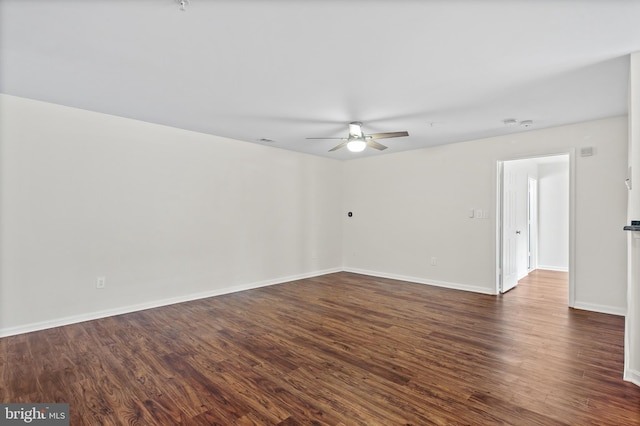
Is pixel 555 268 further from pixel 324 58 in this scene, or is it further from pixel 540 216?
pixel 324 58

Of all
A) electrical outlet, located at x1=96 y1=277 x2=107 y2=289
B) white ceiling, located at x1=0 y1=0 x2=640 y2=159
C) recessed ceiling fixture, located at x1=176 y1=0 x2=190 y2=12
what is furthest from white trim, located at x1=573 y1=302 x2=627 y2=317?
electrical outlet, located at x1=96 y1=277 x2=107 y2=289

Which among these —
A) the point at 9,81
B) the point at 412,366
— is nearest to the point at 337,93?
the point at 412,366

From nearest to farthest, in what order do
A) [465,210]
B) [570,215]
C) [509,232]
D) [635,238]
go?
[635,238] < [570,215] < [465,210] < [509,232]

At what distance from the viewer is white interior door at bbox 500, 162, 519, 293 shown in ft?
16.2

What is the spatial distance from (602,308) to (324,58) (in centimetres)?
460

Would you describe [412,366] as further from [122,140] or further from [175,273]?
[122,140]

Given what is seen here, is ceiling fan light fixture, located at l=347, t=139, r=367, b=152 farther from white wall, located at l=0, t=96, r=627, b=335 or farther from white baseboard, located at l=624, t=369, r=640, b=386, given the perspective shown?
white baseboard, located at l=624, t=369, r=640, b=386

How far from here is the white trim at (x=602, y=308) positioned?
3.80 m

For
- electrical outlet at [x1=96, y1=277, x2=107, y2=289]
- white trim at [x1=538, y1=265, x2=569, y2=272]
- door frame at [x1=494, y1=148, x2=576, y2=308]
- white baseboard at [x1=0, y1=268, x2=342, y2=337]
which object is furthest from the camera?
white trim at [x1=538, y1=265, x2=569, y2=272]

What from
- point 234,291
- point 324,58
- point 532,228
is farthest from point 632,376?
point 532,228

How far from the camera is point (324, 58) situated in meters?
2.39

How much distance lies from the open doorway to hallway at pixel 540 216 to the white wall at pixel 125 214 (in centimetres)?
424

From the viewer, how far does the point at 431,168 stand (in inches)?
217

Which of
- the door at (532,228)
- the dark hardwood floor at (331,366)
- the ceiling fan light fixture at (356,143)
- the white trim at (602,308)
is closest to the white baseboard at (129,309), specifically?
the dark hardwood floor at (331,366)
